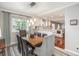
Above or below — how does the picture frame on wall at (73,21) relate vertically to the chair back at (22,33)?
above

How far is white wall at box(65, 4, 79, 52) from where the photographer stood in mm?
1802

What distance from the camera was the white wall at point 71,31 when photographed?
180 centimetres

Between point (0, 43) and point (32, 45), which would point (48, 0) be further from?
point (0, 43)

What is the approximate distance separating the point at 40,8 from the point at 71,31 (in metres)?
0.73

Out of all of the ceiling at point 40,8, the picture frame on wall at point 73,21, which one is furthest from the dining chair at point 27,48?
the picture frame on wall at point 73,21

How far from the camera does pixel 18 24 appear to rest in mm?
1851

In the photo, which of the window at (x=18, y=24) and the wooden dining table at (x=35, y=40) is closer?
the window at (x=18, y=24)

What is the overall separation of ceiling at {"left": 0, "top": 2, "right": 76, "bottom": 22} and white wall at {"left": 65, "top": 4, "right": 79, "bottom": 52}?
123mm

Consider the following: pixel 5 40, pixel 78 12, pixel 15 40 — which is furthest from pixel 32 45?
pixel 78 12

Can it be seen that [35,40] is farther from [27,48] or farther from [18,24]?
[18,24]

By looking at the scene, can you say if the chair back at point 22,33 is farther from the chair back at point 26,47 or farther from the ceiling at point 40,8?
the ceiling at point 40,8

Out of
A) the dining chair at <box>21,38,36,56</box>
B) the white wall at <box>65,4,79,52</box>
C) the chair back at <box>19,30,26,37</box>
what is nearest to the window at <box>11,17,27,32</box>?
the chair back at <box>19,30,26,37</box>

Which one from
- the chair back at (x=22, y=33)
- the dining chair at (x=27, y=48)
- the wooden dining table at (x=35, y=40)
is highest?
the chair back at (x=22, y=33)

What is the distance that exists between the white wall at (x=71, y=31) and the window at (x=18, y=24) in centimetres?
79
